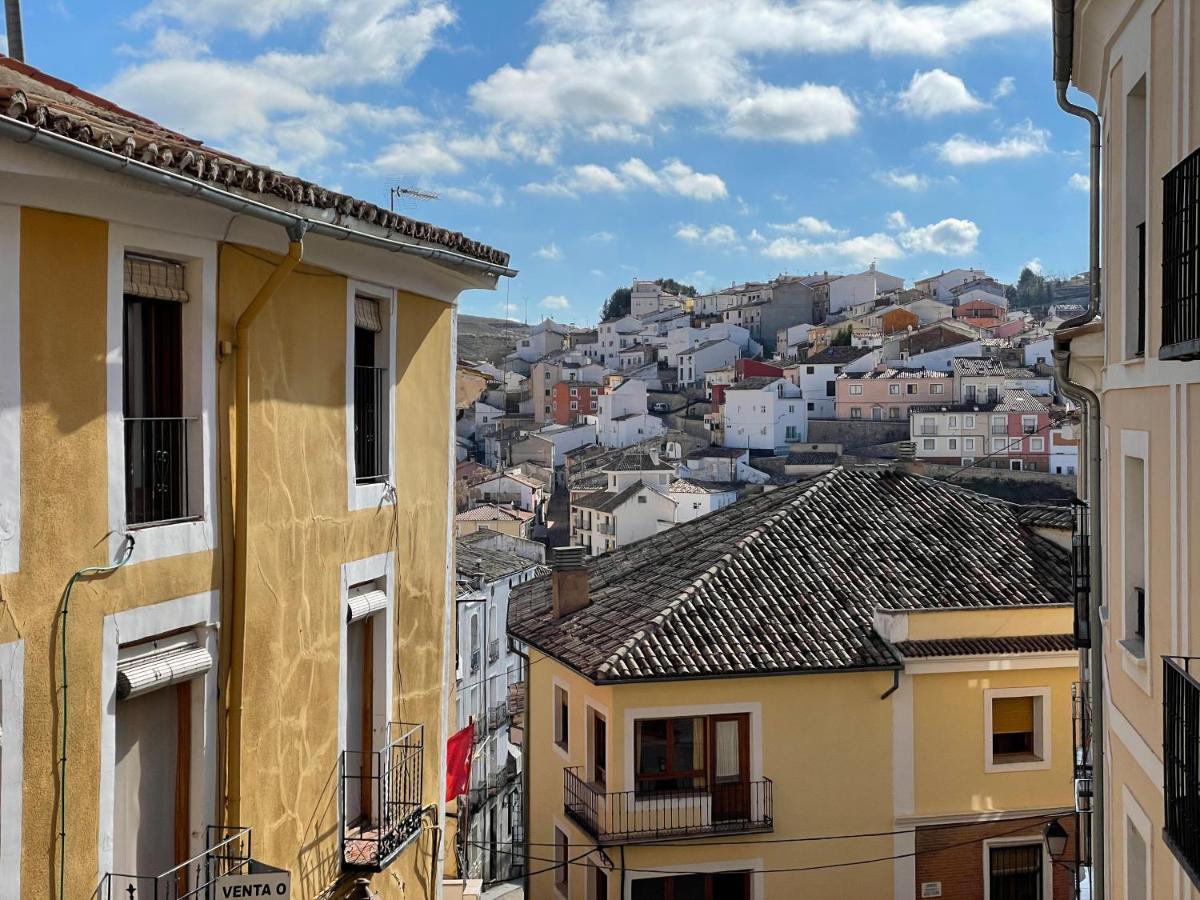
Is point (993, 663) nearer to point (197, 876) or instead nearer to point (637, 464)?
point (197, 876)

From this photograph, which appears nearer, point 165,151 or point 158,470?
point 165,151

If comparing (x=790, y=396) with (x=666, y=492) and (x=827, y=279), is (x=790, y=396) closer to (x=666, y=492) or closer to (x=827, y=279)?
(x=666, y=492)

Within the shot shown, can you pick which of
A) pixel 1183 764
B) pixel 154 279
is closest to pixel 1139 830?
pixel 1183 764

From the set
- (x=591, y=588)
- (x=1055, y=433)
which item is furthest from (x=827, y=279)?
(x=591, y=588)

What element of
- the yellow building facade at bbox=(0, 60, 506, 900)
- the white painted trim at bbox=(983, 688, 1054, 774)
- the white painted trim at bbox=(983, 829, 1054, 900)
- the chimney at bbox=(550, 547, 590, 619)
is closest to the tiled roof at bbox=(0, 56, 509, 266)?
the yellow building facade at bbox=(0, 60, 506, 900)

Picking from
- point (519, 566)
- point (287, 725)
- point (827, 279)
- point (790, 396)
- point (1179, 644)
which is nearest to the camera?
point (1179, 644)

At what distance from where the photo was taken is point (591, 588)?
2203 centimetres

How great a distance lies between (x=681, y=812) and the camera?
17.0 meters

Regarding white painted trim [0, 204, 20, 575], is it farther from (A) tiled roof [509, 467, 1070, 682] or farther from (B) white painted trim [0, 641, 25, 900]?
(A) tiled roof [509, 467, 1070, 682]

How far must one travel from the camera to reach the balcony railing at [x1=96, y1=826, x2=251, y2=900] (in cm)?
622

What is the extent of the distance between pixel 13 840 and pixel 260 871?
1.66 meters

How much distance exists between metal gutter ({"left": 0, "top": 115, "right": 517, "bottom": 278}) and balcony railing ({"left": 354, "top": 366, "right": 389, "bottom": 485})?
3.36 feet

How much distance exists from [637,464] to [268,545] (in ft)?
224

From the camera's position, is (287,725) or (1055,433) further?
(1055,433)
